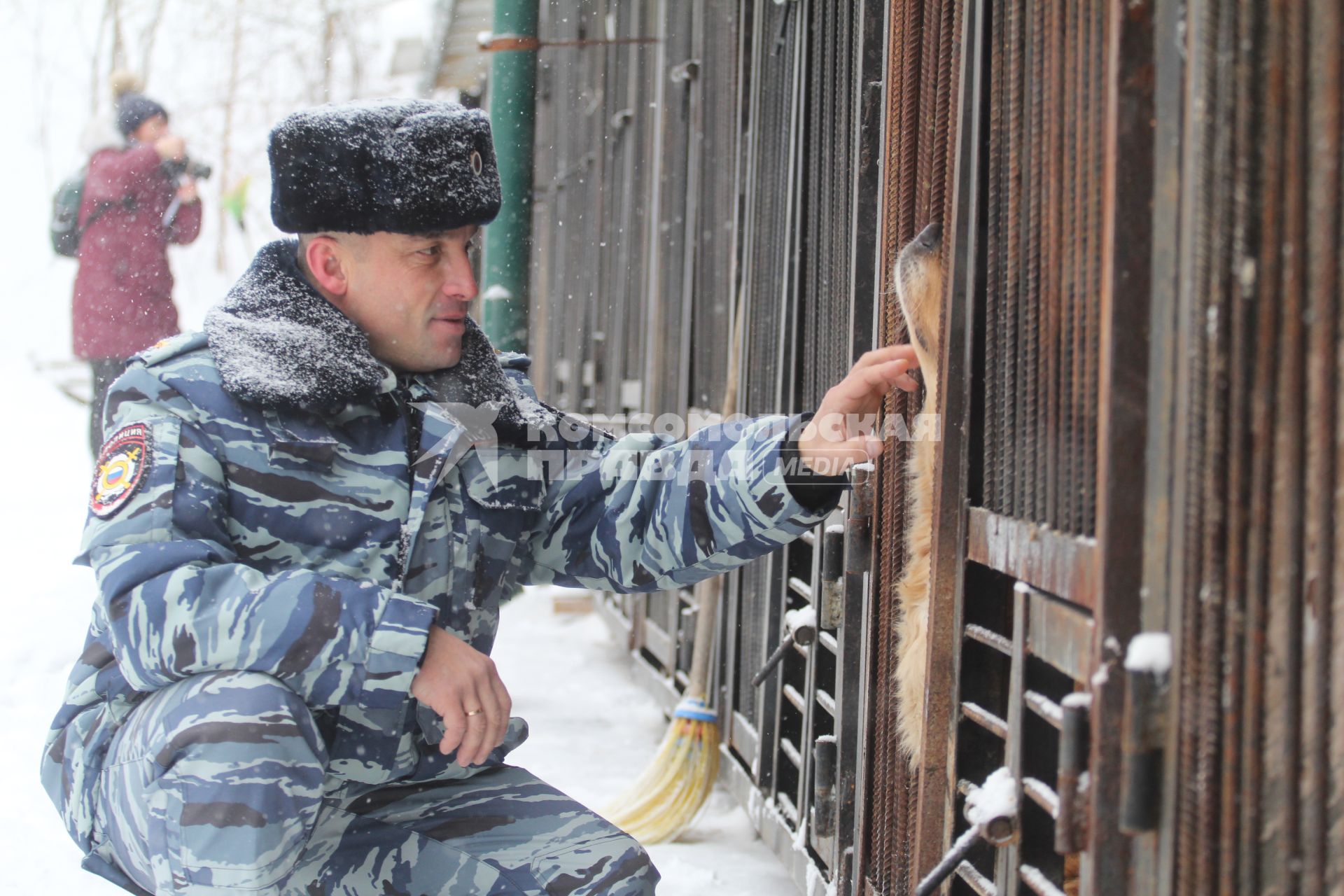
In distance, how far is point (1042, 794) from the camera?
Answer: 1.65 meters

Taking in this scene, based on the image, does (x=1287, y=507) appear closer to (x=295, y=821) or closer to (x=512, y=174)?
(x=295, y=821)

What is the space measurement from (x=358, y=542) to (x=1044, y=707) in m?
1.09

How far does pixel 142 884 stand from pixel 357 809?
1.09 ft

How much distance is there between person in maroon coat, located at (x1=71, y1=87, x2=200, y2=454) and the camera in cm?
636

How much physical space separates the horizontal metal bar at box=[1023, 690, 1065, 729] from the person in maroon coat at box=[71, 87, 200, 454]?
5.66 metres

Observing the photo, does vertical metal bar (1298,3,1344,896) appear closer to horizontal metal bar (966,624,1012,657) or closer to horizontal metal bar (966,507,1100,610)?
horizontal metal bar (966,507,1100,610)

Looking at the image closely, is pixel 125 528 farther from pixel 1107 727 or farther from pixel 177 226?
pixel 177 226

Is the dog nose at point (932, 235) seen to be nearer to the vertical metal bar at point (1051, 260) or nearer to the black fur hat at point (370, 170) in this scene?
the vertical metal bar at point (1051, 260)

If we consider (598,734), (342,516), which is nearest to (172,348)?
(342,516)

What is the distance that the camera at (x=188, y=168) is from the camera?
653cm

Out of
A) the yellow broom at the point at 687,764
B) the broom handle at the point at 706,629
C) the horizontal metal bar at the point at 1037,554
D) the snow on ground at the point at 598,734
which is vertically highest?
the horizontal metal bar at the point at 1037,554

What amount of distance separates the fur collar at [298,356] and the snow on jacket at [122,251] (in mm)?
4550

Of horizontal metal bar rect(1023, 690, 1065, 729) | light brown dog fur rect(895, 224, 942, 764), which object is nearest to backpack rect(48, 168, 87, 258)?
light brown dog fur rect(895, 224, 942, 764)

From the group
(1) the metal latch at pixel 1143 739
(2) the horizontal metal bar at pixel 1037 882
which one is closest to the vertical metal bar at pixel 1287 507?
(1) the metal latch at pixel 1143 739
